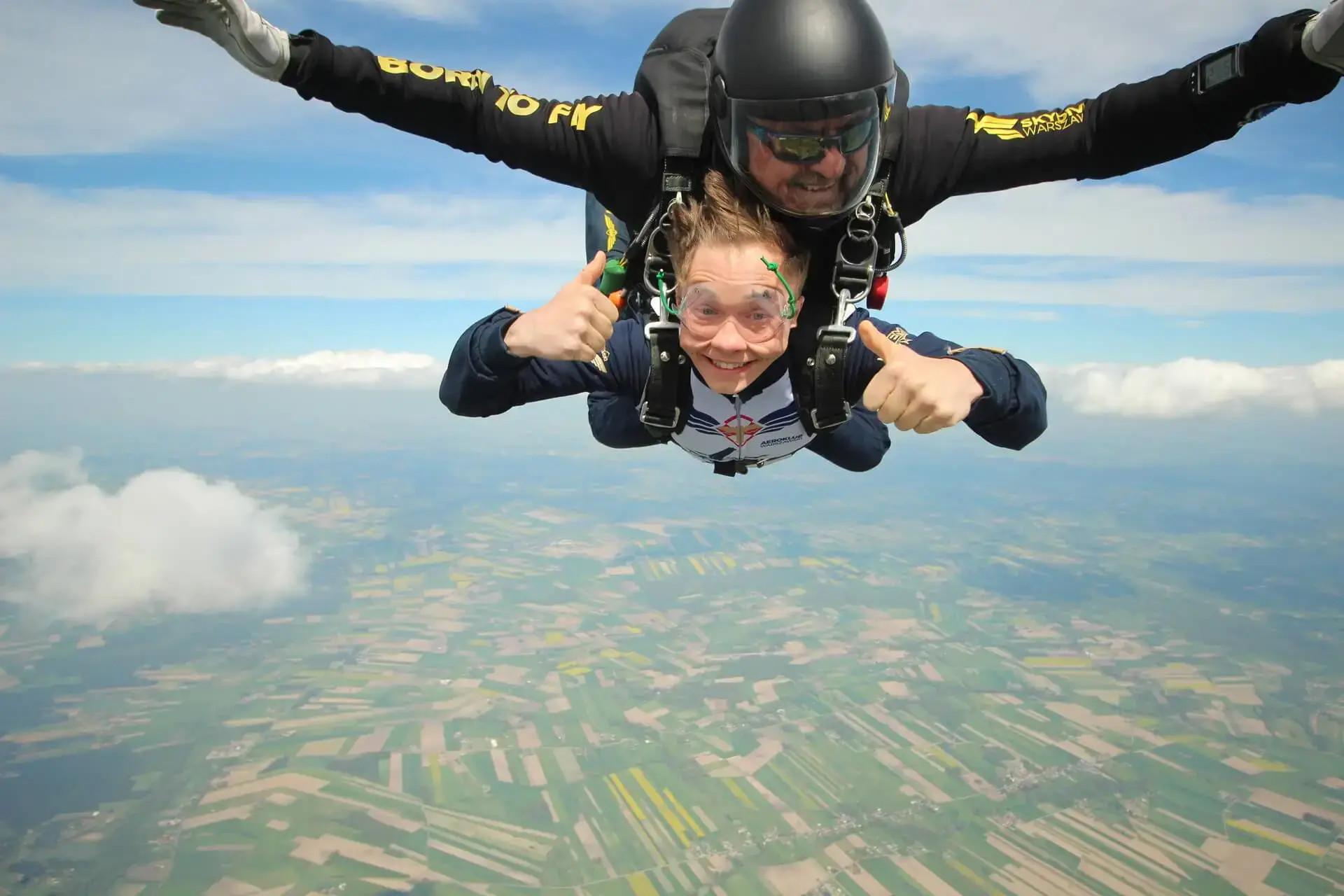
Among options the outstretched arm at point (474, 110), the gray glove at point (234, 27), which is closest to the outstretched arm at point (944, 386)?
the outstretched arm at point (474, 110)

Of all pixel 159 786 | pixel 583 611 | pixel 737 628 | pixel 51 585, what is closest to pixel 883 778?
pixel 737 628

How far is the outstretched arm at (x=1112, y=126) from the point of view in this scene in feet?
6.29

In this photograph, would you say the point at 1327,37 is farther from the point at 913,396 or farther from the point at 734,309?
the point at 734,309

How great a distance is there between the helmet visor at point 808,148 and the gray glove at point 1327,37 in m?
0.99

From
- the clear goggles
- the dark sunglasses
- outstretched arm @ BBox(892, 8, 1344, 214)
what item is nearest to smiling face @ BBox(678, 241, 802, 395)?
the clear goggles

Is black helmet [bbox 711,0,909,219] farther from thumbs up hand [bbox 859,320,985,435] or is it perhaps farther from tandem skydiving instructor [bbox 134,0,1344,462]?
thumbs up hand [bbox 859,320,985,435]

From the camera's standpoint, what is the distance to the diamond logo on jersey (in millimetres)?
2707

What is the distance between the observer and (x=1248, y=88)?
1.97 m

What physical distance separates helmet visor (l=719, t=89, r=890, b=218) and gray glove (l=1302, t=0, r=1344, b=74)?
3.24 feet

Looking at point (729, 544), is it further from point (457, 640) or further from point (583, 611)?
point (457, 640)

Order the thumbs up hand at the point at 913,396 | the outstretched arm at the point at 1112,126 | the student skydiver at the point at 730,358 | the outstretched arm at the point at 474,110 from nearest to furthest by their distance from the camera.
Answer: the thumbs up hand at the point at 913,396 < the student skydiver at the point at 730,358 < the outstretched arm at the point at 1112,126 < the outstretched arm at the point at 474,110

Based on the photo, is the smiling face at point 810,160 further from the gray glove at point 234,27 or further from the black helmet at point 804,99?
the gray glove at point 234,27

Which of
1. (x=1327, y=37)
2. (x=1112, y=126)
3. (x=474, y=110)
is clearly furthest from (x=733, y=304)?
(x=1327, y=37)

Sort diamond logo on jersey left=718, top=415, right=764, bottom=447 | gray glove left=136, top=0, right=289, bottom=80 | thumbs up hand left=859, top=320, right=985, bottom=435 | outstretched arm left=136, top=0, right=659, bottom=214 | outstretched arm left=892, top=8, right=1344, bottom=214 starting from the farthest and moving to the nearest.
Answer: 1. diamond logo on jersey left=718, top=415, right=764, bottom=447
2. outstretched arm left=136, top=0, right=659, bottom=214
3. gray glove left=136, top=0, right=289, bottom=80
4. outstretched arm left=892, top=8, right=1344, bottom=214
5. thumbs up hand left=859, top=320, right=985, bottom=435
